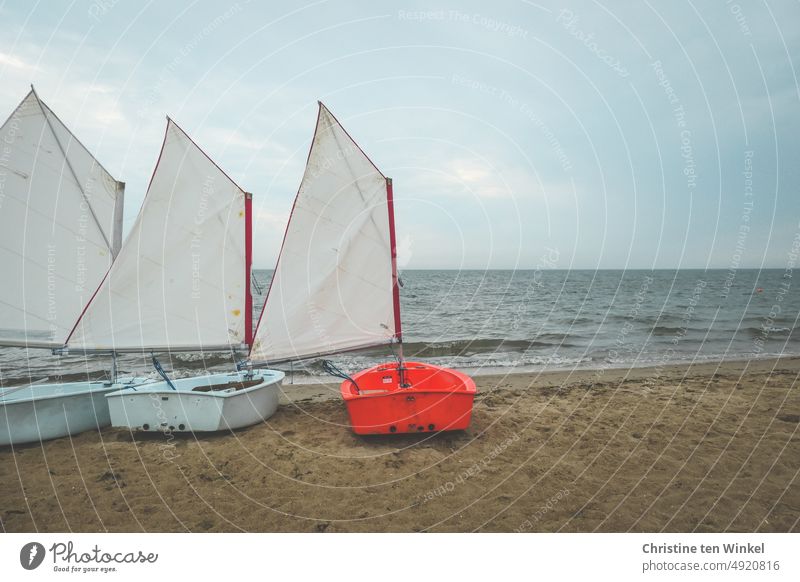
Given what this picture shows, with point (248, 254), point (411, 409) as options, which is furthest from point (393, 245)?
point (248, 254)

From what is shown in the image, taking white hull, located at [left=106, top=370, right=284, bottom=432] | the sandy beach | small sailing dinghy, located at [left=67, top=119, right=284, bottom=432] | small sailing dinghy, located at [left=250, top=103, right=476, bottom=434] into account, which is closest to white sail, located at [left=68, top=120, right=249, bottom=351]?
small sailing dinghy, located at [left=67, top=119, right=284, bottom=432]

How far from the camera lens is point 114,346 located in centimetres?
862

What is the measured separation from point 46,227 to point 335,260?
250 inches

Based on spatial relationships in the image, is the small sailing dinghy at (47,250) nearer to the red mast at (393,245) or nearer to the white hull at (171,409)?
the white hull at (171,409)

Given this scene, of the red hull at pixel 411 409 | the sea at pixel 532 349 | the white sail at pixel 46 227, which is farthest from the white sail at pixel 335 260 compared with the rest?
the white sail at pixel 46 227

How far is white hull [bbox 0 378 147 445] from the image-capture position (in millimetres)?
7703

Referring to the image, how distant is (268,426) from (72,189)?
6731mm

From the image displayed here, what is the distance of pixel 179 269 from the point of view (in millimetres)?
8805

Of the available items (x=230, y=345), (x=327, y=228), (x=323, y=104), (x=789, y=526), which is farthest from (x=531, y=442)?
(x=323, y=104)

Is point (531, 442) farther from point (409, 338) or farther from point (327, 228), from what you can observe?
point (409, 338)

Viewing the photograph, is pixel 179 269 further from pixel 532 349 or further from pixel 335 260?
pixel 532 349

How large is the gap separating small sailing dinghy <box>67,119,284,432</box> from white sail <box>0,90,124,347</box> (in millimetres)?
1098

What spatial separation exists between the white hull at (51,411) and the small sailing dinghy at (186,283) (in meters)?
1.02

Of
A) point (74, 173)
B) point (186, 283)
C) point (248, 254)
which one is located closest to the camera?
point (74, 173)
